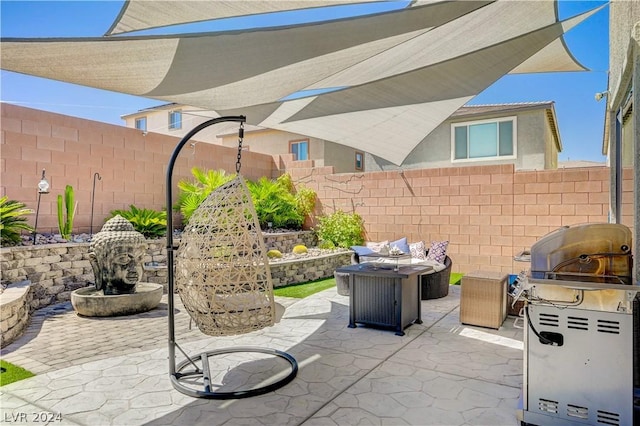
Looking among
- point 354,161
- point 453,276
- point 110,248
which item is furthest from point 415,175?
point 354,161

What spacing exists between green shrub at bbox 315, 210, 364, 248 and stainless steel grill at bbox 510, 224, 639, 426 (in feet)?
24.2

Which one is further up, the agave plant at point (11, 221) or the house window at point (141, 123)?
the house window at point (141, 123)

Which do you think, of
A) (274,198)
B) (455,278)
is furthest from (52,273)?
(455,278)

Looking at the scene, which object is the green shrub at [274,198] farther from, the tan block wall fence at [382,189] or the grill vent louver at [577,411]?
the grill vent louver at [577,411]

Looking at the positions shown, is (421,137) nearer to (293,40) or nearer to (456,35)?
(456,35)

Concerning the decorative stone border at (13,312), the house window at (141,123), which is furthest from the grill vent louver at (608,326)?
the house window at (141,123)

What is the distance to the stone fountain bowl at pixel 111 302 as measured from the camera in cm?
578

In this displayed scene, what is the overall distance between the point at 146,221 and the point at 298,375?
219 inches

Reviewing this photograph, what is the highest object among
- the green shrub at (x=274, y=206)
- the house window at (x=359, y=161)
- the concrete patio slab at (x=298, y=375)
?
the house window at (x=359, y=161)

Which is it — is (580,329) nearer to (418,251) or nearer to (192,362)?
(192,362)

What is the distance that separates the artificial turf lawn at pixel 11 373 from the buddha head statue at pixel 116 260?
200cm

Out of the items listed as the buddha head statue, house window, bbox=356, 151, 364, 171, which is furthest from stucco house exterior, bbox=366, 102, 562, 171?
the buddha head statue

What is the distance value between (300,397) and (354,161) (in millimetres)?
15731

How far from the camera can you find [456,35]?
13.7 feet
